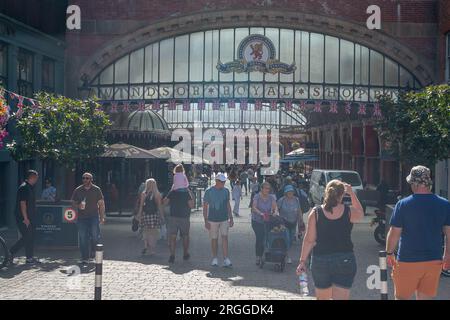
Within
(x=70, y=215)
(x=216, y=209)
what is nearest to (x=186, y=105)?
(x=70, y=215)

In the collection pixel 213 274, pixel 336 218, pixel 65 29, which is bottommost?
pixel 213 274

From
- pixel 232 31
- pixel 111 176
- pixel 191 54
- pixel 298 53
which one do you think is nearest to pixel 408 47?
pixel 298 53

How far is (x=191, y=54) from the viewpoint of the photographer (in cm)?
2308

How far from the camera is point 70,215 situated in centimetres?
1319

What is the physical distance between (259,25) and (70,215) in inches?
478

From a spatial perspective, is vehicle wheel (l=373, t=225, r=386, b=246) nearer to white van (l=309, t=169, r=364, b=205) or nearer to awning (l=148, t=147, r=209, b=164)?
awning (l=148, t=147, r=209, b=164)

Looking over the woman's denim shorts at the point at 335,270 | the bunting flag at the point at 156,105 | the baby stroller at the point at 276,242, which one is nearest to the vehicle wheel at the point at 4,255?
the baby stroller at the point at 276,242

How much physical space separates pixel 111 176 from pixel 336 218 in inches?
709

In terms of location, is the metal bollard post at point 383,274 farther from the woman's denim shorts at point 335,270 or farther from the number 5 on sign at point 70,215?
the number 5 on sign at point 70,215

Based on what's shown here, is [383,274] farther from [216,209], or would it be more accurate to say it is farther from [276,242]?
[216,209]

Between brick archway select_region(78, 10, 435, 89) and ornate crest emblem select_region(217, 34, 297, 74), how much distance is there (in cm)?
Answer: 62

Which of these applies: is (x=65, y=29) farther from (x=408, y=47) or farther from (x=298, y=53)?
(x=408, y=47)

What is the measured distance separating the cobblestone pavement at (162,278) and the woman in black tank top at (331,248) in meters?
2.41

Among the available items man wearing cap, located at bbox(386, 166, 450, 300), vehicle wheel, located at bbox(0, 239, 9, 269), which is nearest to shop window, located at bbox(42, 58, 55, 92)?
vehicle wheel, located at bbox(0, 239, 9, 269)
